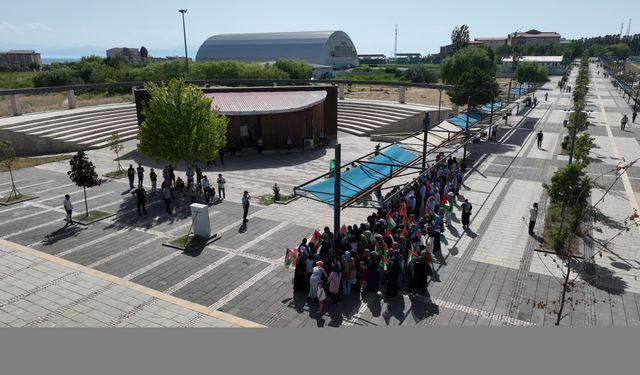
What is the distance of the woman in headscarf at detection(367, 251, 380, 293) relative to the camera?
38.4 ft

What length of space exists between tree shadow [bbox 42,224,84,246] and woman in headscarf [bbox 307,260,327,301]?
33.9 feet

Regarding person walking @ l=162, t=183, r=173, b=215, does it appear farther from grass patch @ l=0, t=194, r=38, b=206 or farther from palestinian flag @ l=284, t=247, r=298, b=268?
palestinian flag @ l=284, t=247, r=298, b=268

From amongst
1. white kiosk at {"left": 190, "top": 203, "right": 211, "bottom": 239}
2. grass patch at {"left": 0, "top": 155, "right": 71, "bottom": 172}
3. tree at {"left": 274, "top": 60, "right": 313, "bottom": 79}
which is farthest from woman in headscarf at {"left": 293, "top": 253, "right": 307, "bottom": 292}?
tree at {"left": 274, "top": 60, "right": 313, "bottom": 79}

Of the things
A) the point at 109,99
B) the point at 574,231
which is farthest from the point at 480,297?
the point at 109,99

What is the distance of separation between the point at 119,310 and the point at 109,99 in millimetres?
40632

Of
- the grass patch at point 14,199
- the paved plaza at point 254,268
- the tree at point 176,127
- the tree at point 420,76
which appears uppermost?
the tree at point 420,76

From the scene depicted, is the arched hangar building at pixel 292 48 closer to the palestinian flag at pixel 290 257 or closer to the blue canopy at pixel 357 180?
the blue canopy at pixel 357 180

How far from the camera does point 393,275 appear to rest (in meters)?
11.6

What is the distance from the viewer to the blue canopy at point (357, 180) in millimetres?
14664

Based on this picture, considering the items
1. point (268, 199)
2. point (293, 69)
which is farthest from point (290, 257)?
point (293, 69)

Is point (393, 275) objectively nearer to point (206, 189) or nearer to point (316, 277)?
point (316, 277)

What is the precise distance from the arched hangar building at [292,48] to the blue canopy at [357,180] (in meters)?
102

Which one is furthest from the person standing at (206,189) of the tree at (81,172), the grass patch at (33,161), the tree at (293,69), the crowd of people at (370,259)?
the tree at (293,69)

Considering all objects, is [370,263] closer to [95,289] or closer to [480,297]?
[480,297]
